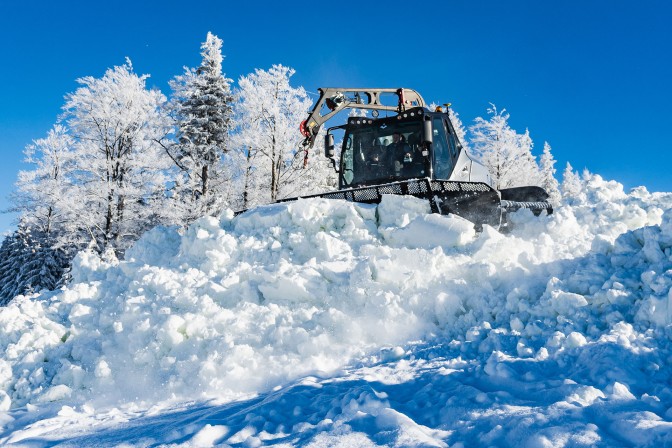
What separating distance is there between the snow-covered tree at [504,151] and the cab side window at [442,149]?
1655 cm

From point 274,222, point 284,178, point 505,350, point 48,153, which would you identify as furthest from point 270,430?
point 48,153

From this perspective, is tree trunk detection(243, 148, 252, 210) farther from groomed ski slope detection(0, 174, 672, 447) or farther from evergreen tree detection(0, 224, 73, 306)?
groomed ski slope detection(0, 174, 672, 447)

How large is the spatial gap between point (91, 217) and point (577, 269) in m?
14.2

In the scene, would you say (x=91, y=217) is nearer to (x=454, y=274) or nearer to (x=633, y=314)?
(x=454, y=274)

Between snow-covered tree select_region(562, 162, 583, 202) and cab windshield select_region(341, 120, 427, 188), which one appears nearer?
cab windshield select_region(341, 120, 427, 188)

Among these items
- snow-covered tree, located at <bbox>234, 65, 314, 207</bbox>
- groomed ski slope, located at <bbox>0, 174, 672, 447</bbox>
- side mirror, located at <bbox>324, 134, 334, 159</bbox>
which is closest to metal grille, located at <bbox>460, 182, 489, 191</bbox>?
groomed ski slope, located at <bbox>0, 174, 672, 447</bbox>

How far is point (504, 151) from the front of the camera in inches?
987

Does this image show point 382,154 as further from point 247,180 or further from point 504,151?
point 504,151

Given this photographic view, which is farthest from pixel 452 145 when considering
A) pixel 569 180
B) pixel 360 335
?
pixel 569 180

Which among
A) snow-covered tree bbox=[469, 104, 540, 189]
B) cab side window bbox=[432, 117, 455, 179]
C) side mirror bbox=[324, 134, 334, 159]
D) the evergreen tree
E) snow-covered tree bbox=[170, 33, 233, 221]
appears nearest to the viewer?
cab side window bbox=[432, 117, 455, 179]

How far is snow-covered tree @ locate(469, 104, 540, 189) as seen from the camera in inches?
983

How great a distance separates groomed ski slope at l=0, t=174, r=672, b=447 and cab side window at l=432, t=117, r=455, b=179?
103 inches

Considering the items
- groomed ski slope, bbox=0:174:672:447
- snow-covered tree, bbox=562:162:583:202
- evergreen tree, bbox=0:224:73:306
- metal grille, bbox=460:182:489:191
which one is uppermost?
snow-covered tree, bbox=562:162:583:202

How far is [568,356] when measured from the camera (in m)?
3.51
